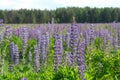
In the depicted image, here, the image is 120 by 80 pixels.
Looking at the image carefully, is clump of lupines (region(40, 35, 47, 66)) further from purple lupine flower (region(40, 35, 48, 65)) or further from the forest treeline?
the forest treeline

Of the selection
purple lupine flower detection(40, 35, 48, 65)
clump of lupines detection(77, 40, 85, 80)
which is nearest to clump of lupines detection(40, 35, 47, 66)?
purple lupine flower detection(40, 35, 48, 65)

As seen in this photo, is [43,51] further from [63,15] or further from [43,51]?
[63,15]

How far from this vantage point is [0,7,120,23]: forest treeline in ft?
166

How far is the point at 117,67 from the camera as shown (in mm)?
6203

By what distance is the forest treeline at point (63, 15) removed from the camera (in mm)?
50578

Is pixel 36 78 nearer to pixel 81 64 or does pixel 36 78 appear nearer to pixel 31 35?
pixel 81 64

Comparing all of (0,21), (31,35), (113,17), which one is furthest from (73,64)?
(113,17)

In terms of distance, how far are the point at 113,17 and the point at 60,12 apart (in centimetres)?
874

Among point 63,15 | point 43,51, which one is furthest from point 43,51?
point 63,15

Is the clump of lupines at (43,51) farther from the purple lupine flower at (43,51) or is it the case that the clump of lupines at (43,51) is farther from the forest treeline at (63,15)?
the forest treeline at (63,15)

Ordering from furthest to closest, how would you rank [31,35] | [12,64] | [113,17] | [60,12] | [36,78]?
[60,12], [113,17], [31,35], [12,64], [36,78]

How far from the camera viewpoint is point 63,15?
5325 centimetres

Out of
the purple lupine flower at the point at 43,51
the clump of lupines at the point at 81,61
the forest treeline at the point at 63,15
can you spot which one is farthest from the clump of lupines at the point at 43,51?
the forest treeline at the point at 63,15

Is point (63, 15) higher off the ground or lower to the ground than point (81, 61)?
lower
